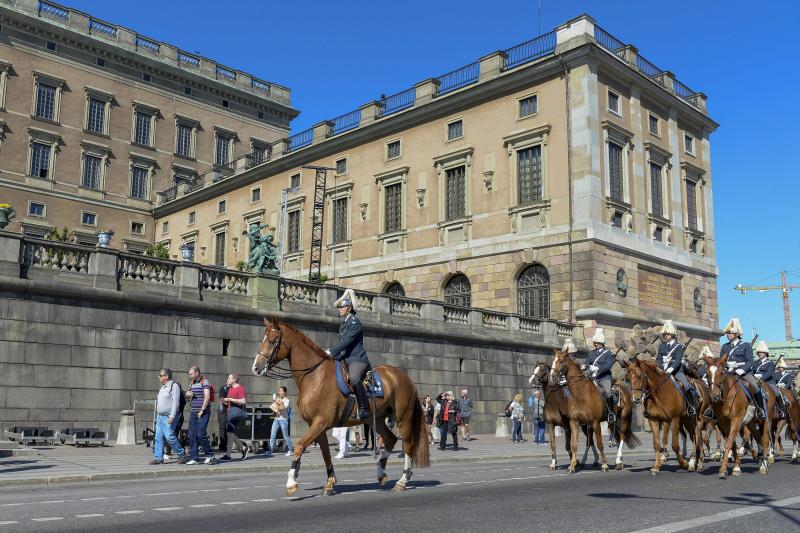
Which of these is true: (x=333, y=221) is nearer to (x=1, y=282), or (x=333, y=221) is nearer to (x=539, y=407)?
(x=539, y=407)

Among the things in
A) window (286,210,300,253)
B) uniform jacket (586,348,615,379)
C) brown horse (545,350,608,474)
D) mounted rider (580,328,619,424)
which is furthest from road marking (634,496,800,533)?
window (286,210,300,253)

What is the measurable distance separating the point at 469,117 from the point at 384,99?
7.64 m

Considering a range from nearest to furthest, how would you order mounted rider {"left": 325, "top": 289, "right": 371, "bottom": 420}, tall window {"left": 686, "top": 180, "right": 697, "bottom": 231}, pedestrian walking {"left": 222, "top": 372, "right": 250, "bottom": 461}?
1. mounted rider {"left": 325, "top": 289, "right": 371, "bottom": 420}
2. pedestrian walking {"left": 222, "top": 372, "right": 250, "bottom": 461}
3. tall window {"left": 686, "top": 180, "right": 697, "bottom": 231}

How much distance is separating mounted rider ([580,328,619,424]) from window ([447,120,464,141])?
90.7 feet

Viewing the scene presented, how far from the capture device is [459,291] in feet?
138

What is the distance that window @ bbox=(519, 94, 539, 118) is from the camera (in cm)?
4004

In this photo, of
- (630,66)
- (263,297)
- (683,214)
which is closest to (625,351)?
(683,214)

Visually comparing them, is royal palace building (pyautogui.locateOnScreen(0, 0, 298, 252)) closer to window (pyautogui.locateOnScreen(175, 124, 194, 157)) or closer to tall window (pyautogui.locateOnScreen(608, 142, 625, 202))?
window (pyautogui.locateOnScreen(175, 124, 194, 157))

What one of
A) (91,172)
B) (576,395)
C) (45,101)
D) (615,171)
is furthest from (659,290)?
(45,101)

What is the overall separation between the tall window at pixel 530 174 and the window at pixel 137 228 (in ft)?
118

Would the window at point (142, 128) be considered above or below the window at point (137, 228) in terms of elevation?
above

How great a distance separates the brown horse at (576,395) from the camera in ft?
51.4

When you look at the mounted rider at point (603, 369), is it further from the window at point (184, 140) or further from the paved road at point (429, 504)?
the window at point (184, 140)

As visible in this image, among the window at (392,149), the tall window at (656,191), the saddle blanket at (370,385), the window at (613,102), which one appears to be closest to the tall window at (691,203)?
the tall window at (656,191)
